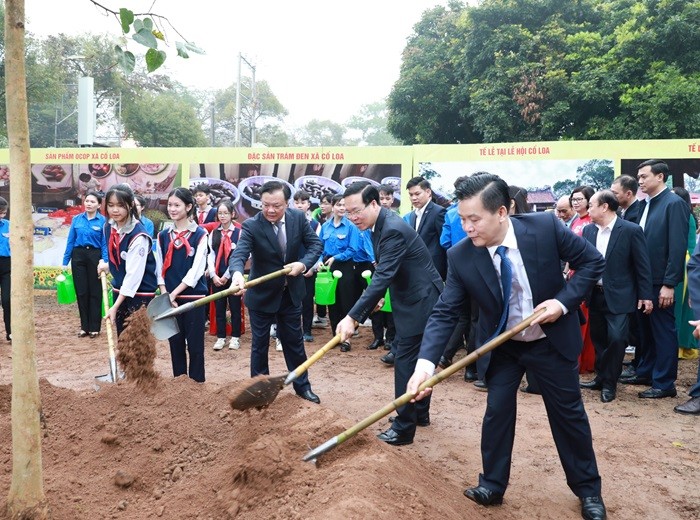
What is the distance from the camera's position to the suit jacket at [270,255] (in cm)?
516

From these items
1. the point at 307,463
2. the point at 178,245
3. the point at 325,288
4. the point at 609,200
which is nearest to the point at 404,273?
the point at 307,463

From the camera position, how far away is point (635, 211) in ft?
20.2

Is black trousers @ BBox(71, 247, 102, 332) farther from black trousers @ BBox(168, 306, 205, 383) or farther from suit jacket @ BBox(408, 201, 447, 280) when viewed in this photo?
suit jacket @ BBox(408, 201, 447, 280)

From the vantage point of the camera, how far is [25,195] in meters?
2.46

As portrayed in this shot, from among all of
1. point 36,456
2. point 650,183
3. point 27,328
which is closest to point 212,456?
point 36,456

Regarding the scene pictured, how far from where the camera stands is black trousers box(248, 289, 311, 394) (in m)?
5.21

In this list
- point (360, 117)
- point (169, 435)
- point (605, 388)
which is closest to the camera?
point (169, 435)

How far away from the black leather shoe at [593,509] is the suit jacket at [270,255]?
8.95ft

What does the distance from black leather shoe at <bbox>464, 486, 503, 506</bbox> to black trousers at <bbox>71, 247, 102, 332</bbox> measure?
19.8ft

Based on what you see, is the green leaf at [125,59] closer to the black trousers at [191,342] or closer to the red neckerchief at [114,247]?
the black trousers at [191,342]

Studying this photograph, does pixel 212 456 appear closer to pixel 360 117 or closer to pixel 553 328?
pixel 553 328

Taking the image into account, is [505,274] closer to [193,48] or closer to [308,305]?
[193,48]

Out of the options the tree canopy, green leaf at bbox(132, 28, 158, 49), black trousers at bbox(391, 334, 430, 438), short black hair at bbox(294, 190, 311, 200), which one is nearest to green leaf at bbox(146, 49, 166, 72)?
green leaf at bbox(132, 28, 158, 49)

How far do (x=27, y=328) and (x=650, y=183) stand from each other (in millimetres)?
5199
